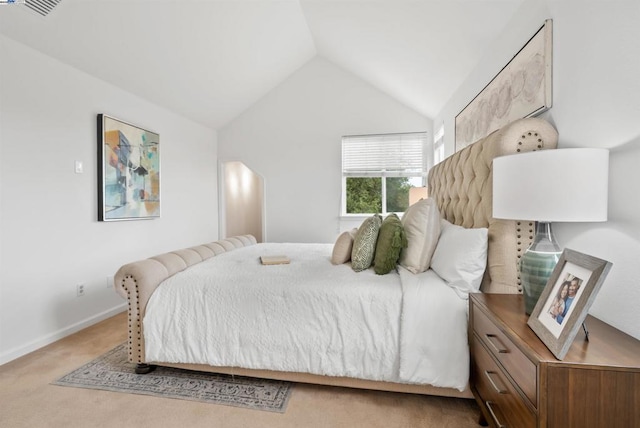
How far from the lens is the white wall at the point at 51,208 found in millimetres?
2205

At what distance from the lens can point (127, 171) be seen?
10.5 feet

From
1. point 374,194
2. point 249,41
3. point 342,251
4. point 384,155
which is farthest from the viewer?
point 374,194

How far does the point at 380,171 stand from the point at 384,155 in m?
0.24

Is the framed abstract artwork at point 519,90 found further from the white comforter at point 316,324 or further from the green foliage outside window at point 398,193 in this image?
the green foliage outside window at point 398,193

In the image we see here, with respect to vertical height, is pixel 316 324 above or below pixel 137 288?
below

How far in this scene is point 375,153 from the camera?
455 centimetres

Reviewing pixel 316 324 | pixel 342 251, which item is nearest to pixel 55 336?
pixel 316 324

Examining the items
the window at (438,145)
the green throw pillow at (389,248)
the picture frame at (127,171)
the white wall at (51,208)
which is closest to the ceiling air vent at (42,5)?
the white wall at (51,208)

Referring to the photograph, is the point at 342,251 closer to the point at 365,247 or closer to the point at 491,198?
the point at 365,247

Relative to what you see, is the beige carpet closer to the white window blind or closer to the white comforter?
the white comforter

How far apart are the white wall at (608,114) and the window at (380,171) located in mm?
2916

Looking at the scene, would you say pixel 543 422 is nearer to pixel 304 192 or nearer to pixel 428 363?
pixel 428 363

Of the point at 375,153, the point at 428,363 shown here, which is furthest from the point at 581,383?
the point at 375,153

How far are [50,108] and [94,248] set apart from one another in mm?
1237
